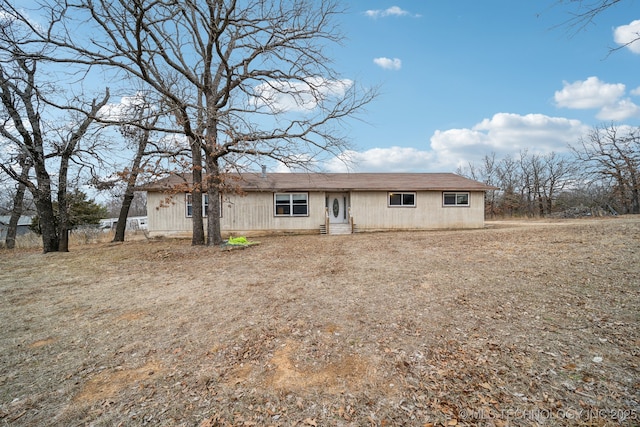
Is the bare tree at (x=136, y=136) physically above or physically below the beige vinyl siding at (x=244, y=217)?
above

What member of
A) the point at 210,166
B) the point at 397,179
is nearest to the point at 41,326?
the point at 210,166

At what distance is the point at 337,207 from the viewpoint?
51.4 feet

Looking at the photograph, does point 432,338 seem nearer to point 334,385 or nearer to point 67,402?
point 334,385

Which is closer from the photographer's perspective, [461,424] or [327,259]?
[461,424]

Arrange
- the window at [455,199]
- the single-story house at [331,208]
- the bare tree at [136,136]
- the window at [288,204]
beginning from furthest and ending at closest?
the window at [455,199] → the window at [288,204] → the single-story house at [331,208] → the bare tree at [136,136]

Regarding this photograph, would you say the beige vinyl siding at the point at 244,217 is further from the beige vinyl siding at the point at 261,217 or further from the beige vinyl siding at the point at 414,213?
the beige vinyl siding at the point at 414,213

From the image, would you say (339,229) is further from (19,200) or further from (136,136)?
(19,200)

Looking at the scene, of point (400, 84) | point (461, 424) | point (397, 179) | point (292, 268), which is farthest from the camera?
point (397, 179)

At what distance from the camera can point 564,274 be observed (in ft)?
17.4

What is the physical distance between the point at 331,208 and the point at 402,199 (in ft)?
12.9

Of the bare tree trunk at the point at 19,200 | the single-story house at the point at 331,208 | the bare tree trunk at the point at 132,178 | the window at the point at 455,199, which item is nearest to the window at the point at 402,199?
the single-story house at the point at 331,208

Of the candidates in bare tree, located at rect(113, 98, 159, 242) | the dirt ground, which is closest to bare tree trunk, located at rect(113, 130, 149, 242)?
bare tree, located at rect(113, 98, 159, 242)

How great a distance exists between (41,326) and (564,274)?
8738 mm

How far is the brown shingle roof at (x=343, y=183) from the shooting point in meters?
14.4
